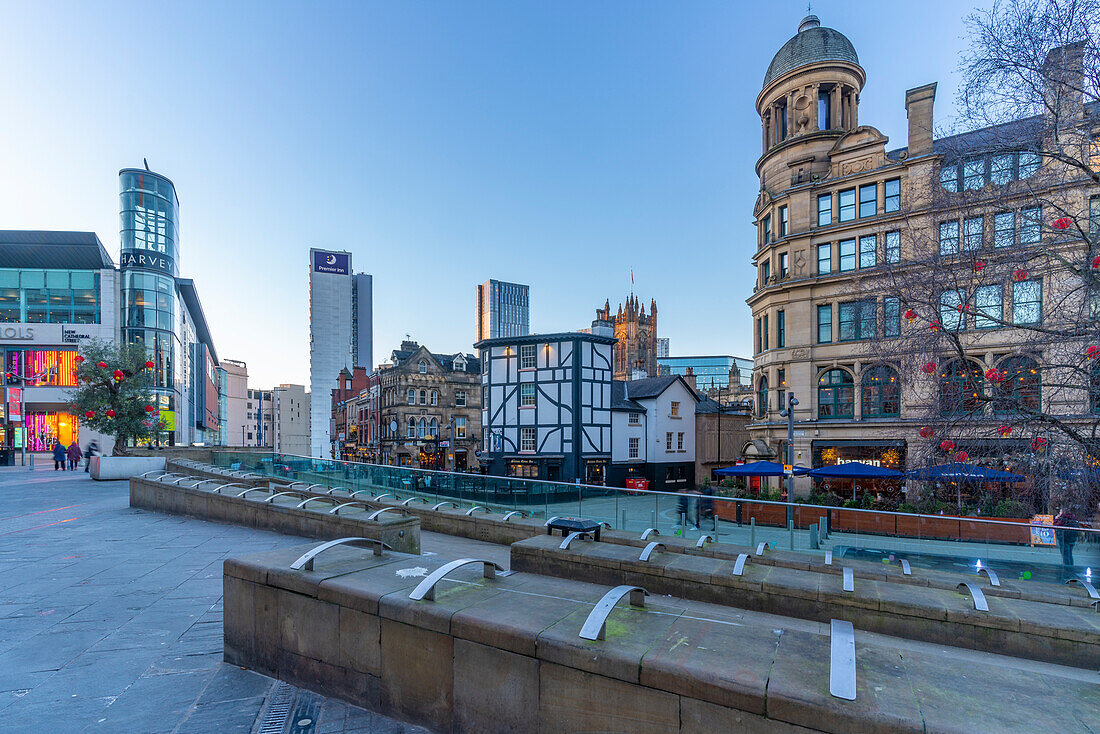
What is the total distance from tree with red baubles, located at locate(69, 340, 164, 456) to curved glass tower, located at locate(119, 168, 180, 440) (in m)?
27.4

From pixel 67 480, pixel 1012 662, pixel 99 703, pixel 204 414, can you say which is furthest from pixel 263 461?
pixel 204 414

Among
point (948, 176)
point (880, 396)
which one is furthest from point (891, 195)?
point (948, 176)

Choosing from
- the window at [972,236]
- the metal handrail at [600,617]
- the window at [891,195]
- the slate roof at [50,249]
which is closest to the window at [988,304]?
the window at [972,236]

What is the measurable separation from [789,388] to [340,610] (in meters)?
31.4

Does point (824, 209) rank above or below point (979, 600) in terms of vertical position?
above

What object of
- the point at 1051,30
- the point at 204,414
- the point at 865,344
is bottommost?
the point at 204,414

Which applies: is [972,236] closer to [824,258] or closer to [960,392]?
[960,392]

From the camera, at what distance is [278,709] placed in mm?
4297

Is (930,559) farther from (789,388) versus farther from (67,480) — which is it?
(67,480)

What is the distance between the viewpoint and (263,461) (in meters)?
22.7

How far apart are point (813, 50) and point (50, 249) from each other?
240 ft

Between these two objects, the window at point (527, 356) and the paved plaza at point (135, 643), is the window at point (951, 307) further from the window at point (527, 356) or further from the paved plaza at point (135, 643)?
the window at point (527, 356)

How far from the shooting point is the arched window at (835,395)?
30.1 m

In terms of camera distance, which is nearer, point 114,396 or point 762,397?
point 114,396
